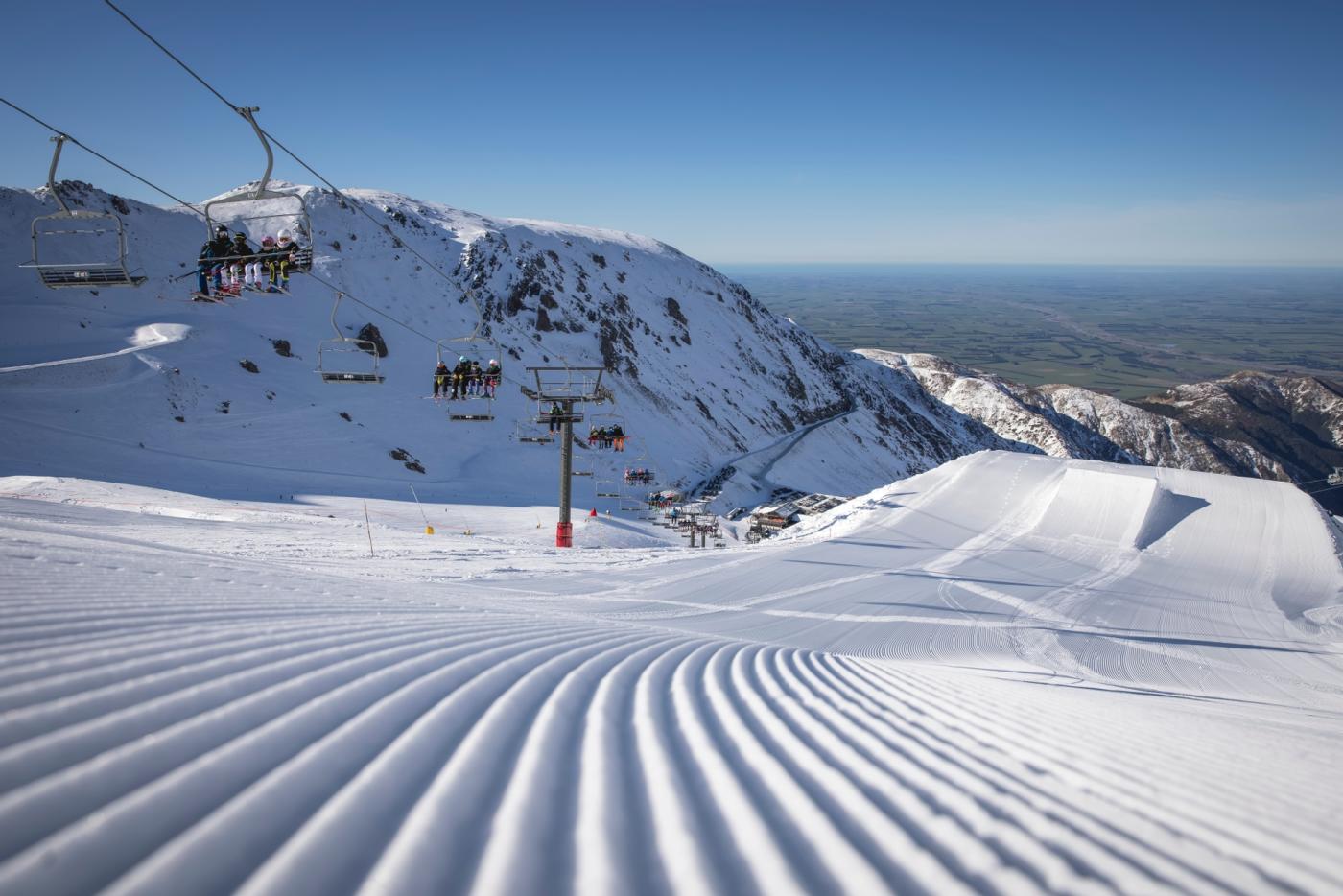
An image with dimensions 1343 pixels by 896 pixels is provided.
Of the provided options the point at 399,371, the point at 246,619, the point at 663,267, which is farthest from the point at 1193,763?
the point at 663,267

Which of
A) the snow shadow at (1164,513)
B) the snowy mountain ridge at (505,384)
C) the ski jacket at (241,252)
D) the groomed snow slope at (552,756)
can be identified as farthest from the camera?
the snowy mountain ridge at (505,384)

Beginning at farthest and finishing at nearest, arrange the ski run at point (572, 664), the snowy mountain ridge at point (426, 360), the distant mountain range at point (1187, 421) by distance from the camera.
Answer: the distant mountain range at point (1187, 421) → the snowy mountain ridge at point (426, 360) → the ski run at point (572, 664)

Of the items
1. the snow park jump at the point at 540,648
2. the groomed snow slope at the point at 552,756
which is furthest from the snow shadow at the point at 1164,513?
the groomed snow slope at the point at 552,756

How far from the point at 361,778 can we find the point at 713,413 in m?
60.1

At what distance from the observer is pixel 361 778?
9.65 ft

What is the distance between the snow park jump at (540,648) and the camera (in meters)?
2.60

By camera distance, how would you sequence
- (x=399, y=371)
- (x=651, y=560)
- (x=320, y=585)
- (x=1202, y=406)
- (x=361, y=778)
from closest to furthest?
(x=361, y=778)
(x=320, y=585)
(x=651, y=560)
(x=399, y=371)
(x=1202, y=406)

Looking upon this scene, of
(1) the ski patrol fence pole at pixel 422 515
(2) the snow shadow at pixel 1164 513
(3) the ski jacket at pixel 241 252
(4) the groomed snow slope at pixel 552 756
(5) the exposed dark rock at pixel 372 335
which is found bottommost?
(1) the ski patrol fence pole at pixel 422 515

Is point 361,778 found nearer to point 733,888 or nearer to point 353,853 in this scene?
point 353,853

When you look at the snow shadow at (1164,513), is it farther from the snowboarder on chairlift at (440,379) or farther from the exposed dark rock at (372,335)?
the exposed dark rock at (372,335)

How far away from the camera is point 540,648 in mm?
6410

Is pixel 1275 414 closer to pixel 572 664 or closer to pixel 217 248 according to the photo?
pixel 572 664

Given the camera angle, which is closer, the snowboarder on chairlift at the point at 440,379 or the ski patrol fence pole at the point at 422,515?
the snowboarder on chairlift at the point at 440,379

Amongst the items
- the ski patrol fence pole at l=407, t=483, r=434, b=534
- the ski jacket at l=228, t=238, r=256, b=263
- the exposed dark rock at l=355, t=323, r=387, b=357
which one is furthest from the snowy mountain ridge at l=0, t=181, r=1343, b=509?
the ski jacket at l=228, t=238, r=256, b=263
